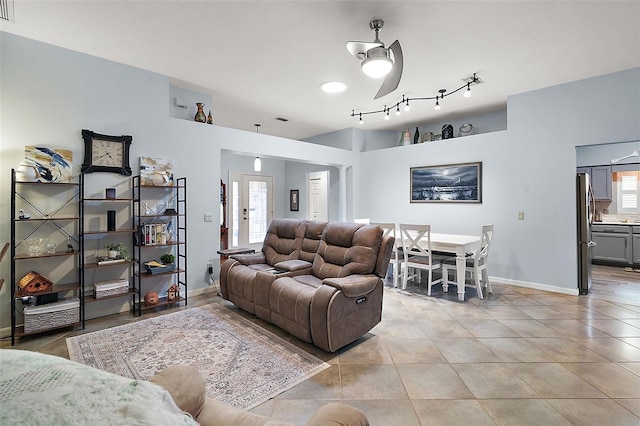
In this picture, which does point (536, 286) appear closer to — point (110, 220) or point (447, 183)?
point (447, 183)

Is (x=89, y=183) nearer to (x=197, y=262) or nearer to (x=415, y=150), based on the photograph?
(x=197, y=262)

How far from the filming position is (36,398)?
564 mm

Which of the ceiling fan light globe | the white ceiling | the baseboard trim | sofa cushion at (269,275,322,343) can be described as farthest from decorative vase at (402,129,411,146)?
sofa cushion at (269,275,322,343)

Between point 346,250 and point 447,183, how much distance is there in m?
3.20

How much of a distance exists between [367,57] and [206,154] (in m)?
2.77

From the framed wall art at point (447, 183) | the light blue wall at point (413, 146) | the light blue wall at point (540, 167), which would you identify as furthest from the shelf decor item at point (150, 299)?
the light blue wall at point (540, 167)

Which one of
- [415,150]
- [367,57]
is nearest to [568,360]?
[367,57]

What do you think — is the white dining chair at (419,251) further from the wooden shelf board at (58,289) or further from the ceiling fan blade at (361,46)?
the wooden shelf board at (58,289)

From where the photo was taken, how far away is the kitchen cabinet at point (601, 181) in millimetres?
6148

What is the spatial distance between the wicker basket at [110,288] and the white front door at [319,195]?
4.74 metres

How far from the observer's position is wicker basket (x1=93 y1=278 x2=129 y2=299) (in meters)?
3.27

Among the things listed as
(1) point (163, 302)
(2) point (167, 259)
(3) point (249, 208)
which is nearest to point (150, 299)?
(1) point (163, 302)

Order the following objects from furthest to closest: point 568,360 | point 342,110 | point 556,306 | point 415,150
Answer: point 415,150 < point 342,110 < point 556,306 < point 568,360

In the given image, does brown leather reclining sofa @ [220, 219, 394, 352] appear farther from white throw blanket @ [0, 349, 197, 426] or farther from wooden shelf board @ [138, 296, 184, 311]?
white throw blanket @ [0, 349, 197, 426]
